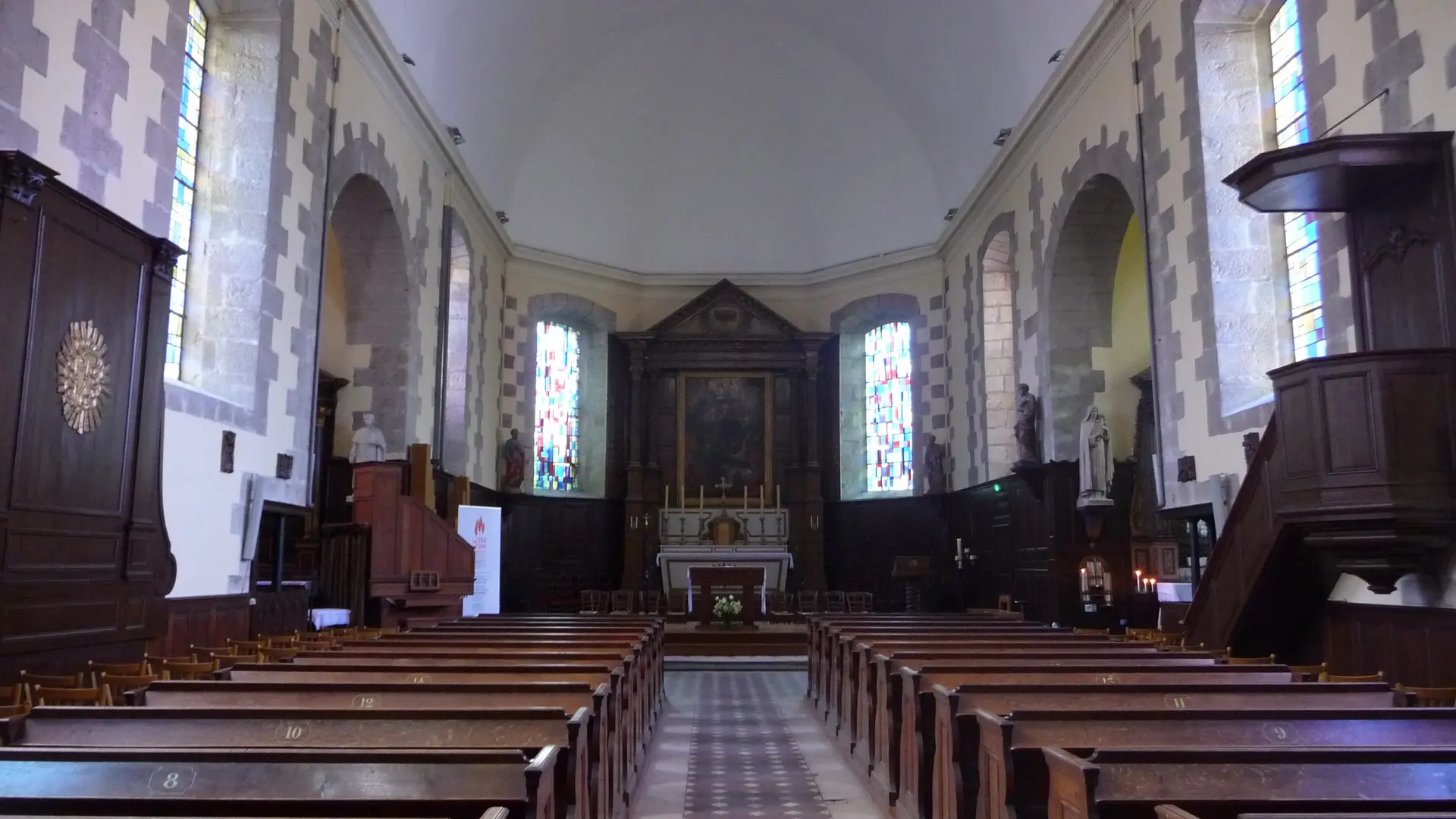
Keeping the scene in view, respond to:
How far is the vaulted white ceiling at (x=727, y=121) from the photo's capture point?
1652 centimetres

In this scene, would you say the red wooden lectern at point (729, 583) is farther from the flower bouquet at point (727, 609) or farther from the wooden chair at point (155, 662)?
the wooden chair at point (155, 662)

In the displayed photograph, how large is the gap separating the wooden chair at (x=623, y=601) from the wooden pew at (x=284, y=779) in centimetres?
1565

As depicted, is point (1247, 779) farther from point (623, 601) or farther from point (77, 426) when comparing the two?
point (623, 601)

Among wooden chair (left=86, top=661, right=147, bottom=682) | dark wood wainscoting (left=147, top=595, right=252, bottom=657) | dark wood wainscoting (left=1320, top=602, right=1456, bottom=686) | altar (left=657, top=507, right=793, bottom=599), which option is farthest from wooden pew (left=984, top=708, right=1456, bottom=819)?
altar (left=657, top=507, right=793, bottom=599)

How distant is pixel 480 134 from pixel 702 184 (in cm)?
570

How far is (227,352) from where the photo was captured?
396 inches

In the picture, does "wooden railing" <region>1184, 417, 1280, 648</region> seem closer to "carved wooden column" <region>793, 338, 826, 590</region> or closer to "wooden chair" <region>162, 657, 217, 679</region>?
"wooden chair" <region>162, 657, 217, 679</region>

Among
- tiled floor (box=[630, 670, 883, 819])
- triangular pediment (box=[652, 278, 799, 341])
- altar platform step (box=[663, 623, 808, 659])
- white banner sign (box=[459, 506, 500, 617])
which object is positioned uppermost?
triangular pediment (box=[652, 278, 799, 341])

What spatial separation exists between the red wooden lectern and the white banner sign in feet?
10.0

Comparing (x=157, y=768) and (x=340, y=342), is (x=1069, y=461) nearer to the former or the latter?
(x=340, y=342)

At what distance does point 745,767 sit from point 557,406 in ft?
49.3

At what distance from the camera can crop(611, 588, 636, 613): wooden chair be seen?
1870cm

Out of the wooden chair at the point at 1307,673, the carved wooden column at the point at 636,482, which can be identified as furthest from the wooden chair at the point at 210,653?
the carved wooden column at the point at 636,482

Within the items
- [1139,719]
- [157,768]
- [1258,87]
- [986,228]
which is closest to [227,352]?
[157,768]
